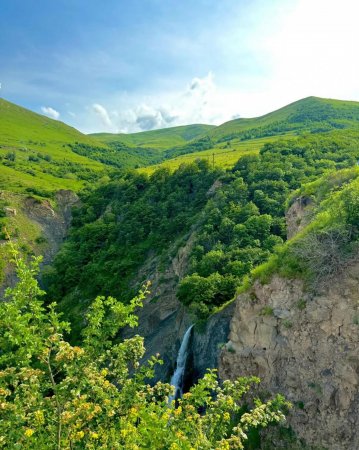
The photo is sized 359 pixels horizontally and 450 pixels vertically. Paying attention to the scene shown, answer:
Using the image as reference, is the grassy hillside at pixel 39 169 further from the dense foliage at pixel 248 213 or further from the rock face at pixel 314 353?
the rock face at pixel 314 353

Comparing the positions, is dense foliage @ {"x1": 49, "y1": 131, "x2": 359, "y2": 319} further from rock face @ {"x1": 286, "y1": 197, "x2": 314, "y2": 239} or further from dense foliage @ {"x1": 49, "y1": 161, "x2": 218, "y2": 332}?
rock face @ {"x1": 286, "y1": 197, "x2": 314, "y2": 239}

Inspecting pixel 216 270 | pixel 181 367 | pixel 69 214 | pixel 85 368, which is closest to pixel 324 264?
pixel 85 368

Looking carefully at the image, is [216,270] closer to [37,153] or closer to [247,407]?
A: [247,407]

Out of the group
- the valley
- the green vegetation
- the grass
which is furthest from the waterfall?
the grass

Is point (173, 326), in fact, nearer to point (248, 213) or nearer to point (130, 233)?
point (248, 213)

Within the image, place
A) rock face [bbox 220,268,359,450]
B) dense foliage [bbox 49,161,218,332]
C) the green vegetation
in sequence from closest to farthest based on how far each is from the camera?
→ the green vegetation, rock face [bbox 220,268,359,450], dense foliage [bbox 49,161,218,332]

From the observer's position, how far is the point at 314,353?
20.6m

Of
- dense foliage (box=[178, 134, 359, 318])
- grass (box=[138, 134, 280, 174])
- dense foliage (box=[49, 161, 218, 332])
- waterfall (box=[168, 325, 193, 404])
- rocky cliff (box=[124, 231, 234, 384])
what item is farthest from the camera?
grass (box=[138, 134, 280, 174])

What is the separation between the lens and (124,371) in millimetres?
10641

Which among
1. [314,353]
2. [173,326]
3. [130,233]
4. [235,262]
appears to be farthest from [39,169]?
[314,353]

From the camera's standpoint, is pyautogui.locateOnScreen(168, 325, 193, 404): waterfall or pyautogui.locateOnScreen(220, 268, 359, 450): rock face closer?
pyautogui.locateOnScreen(220, 268, 359, 450): rock face

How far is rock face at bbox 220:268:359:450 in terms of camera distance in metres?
19.3

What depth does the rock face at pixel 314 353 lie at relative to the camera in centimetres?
1930

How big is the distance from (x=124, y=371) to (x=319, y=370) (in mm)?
14280
